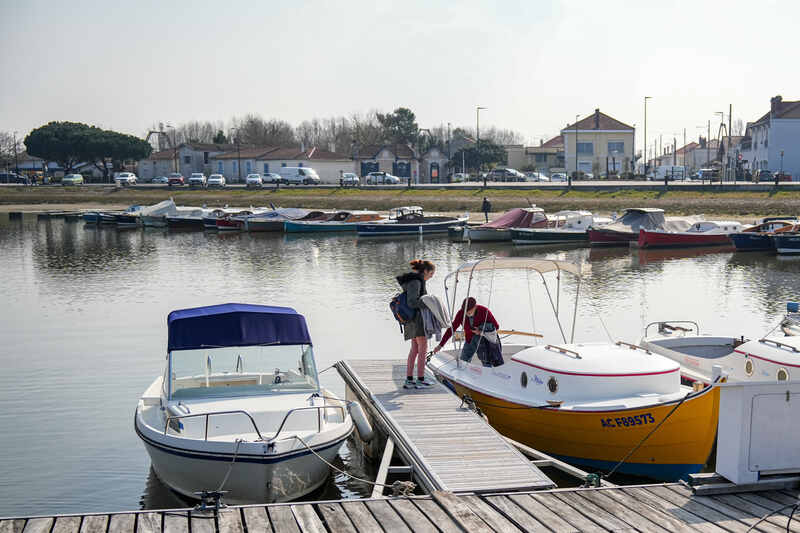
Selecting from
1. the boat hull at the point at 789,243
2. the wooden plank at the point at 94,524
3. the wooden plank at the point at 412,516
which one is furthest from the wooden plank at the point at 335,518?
the boat hull at the point at 789,243

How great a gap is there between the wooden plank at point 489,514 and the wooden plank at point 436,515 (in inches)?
13.3

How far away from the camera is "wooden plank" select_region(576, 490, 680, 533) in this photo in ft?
26.8

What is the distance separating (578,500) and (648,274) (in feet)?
98.4

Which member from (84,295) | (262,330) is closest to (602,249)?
(84,295)

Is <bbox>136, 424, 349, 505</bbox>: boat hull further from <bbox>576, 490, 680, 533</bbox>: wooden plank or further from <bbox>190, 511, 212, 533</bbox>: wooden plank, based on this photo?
<bbox>576, 490, 680, 533</bbox>: wooden plank

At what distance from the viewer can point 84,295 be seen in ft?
106

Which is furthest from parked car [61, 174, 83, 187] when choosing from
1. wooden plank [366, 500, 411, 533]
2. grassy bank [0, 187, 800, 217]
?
wooden plank [366, 500, 411, 533]

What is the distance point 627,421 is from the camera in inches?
457

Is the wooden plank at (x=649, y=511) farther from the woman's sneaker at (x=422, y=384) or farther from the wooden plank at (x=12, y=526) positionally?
the wooden plank at (x=12, y=526)

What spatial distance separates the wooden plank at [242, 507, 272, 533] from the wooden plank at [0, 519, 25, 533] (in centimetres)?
221

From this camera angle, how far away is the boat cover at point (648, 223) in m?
49.2

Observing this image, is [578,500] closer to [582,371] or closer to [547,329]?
[582,371]

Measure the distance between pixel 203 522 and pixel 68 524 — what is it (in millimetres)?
1340

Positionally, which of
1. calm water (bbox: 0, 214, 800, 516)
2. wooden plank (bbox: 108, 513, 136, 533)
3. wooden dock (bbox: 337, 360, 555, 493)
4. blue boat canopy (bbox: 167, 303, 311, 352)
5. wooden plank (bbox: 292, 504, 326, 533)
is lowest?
calm water (bbox: 0, 214, 800, 516)
